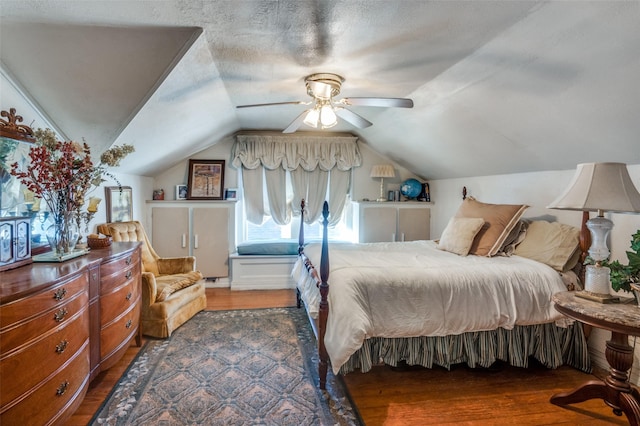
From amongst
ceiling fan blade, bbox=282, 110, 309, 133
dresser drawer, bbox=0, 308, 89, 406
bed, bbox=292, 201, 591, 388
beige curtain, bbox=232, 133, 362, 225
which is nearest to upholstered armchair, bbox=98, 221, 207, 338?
dresser drawer, bbox=0, 308, 89, 406

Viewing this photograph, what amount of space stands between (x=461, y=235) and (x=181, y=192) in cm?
364

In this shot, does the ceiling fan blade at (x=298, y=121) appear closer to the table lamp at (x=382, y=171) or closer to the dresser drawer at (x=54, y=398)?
the table lamp at (x=382, y=171)

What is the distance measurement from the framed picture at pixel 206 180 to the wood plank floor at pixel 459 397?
2.33m

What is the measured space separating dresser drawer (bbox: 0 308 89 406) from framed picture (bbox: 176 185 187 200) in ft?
9.48

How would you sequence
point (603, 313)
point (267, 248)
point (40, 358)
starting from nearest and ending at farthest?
1. point (40, 358)
2. point (603, 313)
3. point (267, 248)

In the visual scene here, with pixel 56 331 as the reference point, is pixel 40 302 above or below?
above

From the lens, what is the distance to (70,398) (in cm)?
166

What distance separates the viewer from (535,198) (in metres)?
3.14

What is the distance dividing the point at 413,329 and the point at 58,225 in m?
2.35

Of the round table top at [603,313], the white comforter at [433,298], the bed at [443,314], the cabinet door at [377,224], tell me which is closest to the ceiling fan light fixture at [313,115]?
the bed at [443,314]

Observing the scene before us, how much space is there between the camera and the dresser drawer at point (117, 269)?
6.84 ft

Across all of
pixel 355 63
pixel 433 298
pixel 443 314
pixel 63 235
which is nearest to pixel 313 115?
pixel 355 63

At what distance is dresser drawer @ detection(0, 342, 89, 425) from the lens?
132cm

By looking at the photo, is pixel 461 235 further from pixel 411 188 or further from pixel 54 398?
pixel 54 398
